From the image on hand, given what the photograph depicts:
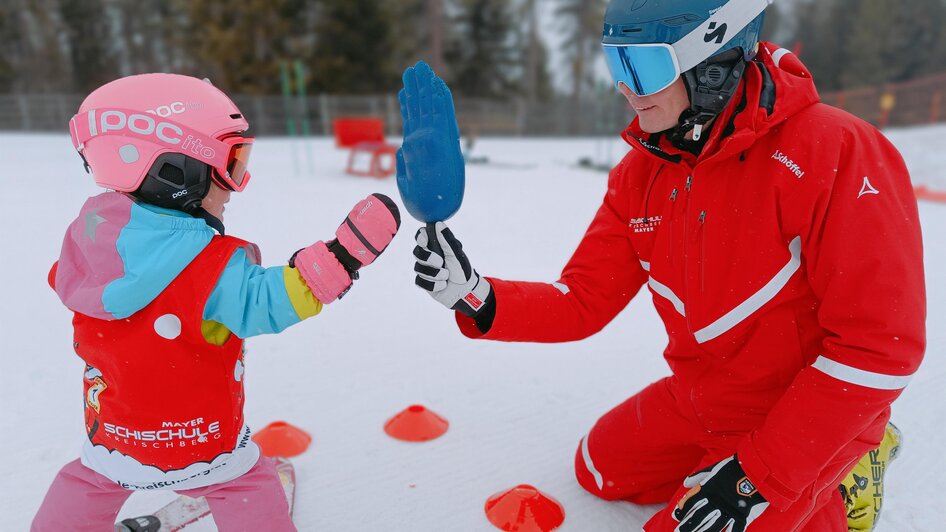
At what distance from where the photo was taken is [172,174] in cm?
166

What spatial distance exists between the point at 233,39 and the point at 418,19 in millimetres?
9539

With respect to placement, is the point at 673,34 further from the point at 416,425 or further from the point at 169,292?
the point at 416,425

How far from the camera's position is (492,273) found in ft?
17.0

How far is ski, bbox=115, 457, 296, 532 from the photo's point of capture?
2049 mm

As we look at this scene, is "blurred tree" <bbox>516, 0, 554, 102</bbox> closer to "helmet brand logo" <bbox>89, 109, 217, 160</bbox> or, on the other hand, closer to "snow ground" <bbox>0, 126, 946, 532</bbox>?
"snow ground" <bbox>0, 126, 946, 532</bbox>

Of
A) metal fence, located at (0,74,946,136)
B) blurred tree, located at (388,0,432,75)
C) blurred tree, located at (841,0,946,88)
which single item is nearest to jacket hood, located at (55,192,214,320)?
metal fence, located at (0,74,946,136)

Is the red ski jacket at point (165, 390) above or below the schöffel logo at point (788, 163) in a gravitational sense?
below

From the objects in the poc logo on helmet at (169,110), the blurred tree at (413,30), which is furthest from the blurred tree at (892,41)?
the poc logo on helmet at (169,110)

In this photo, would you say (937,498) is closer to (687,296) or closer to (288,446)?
(687,296)

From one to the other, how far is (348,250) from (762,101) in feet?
3.98

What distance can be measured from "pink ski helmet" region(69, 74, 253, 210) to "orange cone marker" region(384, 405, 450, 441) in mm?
1425

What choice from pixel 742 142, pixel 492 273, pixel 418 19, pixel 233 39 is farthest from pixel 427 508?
pixel 418 19

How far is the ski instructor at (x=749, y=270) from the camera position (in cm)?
158

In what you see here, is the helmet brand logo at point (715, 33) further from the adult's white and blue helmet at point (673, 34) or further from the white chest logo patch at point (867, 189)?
the white chest logo patch at point (867, 189)
